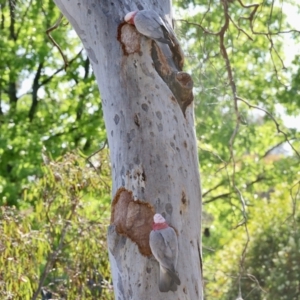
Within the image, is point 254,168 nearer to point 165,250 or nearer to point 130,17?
point 130,17

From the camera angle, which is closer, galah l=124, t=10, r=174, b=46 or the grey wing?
the grey wing

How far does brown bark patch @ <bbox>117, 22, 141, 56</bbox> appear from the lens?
3.05 meters

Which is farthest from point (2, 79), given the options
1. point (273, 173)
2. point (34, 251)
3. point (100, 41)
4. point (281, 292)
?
point (100, 41)

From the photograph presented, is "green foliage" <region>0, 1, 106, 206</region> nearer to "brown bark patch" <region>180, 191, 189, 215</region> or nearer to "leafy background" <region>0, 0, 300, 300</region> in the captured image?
"leafy background" <region>0, 0, 300, 300</region>

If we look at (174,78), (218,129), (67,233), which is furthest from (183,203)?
(218,129)

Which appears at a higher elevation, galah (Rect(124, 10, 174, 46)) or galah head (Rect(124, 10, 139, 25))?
galah head (Rect(124, 10, 139, 25))

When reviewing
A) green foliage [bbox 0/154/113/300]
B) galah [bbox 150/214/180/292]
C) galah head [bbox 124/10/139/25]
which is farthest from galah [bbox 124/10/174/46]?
green foliage [bbox 0/154/113/300]

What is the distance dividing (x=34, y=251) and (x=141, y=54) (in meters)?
2.82

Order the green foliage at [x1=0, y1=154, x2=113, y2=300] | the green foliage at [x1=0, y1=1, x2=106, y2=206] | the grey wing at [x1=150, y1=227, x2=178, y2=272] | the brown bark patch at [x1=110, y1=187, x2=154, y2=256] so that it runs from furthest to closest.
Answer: the green foliage at [x1=0, y1=1, x2=106, y2=206], the green foliage at [x1=0, y1=154, x2=113, y2=300], the brown bark patch at [x1=110, y1=187, x2=154, y2=256], the grey wing at [x1=150, y1=227, x2=178, y2=272]

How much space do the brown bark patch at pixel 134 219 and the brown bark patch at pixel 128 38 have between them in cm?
58

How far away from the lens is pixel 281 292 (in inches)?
356

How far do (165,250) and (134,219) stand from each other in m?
0.21

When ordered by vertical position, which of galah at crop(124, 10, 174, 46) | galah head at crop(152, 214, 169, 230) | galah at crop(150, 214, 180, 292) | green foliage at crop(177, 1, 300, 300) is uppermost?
green foliage at crop(177, 1, 300, 300)

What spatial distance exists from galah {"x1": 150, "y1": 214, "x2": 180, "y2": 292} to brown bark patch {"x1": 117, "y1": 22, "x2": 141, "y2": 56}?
0.72 m
